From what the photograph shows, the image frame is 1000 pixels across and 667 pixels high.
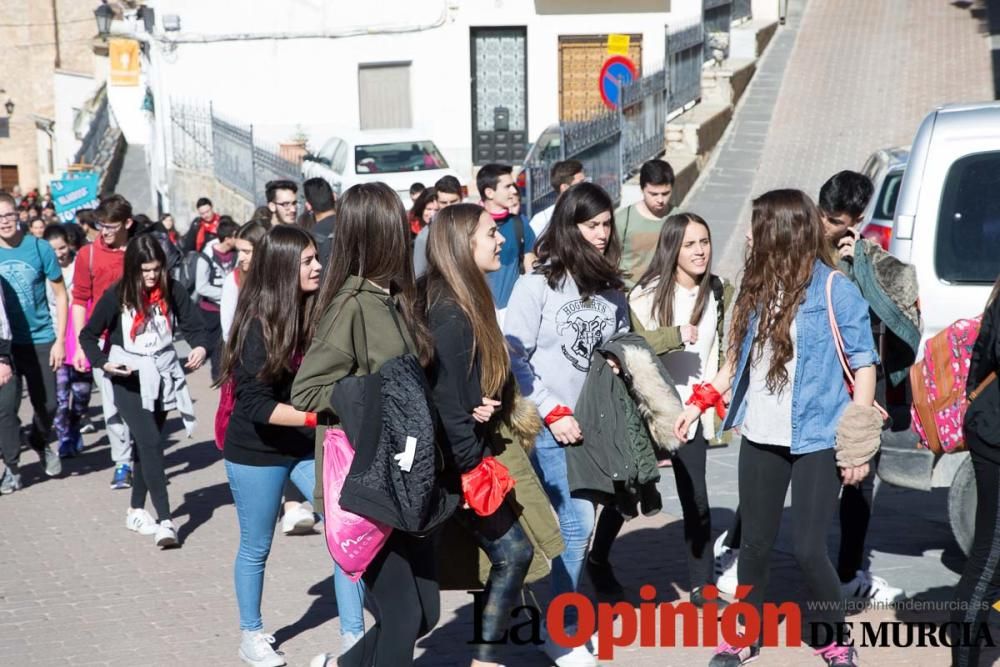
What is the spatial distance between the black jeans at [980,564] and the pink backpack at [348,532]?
217cm

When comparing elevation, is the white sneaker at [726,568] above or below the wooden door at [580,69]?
below

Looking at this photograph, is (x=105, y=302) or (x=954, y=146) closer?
(x=954, y=146)

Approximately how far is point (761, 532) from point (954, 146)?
2524mm

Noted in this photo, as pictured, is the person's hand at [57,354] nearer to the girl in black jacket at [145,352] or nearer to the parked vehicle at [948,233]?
the girl in black jacket at [145,352]

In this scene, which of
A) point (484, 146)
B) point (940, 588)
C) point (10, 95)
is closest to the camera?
point (940, 588)

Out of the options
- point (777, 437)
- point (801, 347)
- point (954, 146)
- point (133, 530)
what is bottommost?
point (133, 530)

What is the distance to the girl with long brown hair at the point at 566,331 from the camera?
558 centimetres

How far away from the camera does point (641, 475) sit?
5.47 metres

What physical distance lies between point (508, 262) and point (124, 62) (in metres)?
28.0

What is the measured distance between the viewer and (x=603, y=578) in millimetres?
6418

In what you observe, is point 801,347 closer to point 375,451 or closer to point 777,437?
point 777,437

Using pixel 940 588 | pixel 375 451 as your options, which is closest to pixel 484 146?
pixel 940 588

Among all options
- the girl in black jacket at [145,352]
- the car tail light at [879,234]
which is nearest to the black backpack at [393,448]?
the girl in black jacket at [145,352]

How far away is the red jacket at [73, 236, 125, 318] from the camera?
9094 millimetres
